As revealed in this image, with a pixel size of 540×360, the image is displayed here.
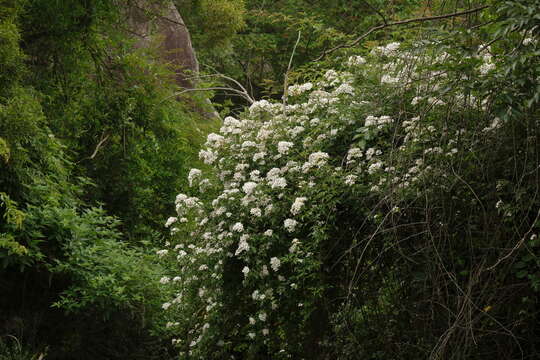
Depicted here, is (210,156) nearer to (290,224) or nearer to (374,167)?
(290,224)

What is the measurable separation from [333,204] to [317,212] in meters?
0.14

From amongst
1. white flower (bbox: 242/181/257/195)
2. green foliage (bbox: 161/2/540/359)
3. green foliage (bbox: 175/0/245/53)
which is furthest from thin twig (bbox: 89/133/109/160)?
green foliage (bbox: 175/0/245/53)

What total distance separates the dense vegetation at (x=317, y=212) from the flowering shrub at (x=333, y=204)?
2cm

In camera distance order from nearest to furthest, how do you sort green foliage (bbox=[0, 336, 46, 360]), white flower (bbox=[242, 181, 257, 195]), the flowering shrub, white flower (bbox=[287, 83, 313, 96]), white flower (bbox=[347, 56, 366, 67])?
the flowering shrub
white flower (bbox=[242, 181, 257, 195])
white flower (bbox=[347, 56, 366, 67])
green foliage (bbox=[0, 336, 46, 360])
white flower (bbox=[287, 83, 313, 96])

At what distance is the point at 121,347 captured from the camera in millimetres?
5219

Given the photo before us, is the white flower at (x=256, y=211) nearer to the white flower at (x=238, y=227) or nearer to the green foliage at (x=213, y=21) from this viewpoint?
the white flower at (x=238, y=227)

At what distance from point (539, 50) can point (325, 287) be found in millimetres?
1636

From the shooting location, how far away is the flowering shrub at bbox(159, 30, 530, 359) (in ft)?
9.82

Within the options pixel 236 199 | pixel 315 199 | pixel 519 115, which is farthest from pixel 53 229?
pixel 519 115

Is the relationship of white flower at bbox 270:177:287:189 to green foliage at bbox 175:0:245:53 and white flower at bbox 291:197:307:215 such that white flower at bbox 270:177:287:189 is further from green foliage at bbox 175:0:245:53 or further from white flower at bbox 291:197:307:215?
green foliage at bbox 175:0:245:53

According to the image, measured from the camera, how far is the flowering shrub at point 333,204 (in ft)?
9.82

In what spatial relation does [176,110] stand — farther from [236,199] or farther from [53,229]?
[236,199]

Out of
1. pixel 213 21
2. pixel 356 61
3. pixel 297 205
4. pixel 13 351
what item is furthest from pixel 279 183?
pixel 213 21

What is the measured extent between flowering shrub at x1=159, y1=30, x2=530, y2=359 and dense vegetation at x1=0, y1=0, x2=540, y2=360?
2 centimetres
